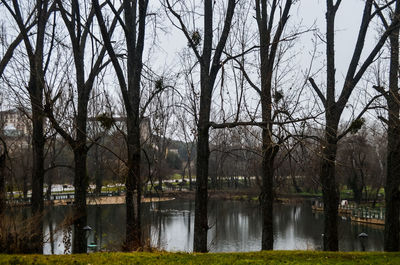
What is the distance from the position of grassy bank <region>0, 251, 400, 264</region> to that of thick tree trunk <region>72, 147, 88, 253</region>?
3.34 m

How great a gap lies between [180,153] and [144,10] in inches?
2757

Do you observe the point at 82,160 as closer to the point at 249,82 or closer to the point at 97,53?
the point at 97,53

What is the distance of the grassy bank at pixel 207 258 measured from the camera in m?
5.28

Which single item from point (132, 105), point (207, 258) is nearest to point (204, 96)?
point (132, 105)

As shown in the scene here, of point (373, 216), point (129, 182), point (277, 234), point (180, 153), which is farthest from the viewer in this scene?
point (180, 153)

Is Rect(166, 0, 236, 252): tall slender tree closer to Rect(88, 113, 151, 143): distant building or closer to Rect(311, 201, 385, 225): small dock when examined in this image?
Rect(88, 113, 151, 143): distant building

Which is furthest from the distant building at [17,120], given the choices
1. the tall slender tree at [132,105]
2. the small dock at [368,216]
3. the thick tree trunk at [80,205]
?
the small dock at [368,216]

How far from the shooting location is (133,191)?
7.55m

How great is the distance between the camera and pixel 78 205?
31.6 feet

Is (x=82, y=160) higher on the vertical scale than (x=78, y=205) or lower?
higher

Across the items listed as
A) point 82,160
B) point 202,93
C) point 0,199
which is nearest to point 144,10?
point 202,93

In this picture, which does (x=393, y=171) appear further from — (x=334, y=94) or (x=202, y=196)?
(x=202, y=196)

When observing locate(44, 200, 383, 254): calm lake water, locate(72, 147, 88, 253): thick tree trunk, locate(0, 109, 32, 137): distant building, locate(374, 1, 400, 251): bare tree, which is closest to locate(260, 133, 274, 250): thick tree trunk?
locate(374, 1, 400, 251): bare tree

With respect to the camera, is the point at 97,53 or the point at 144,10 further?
the point at 97,53
